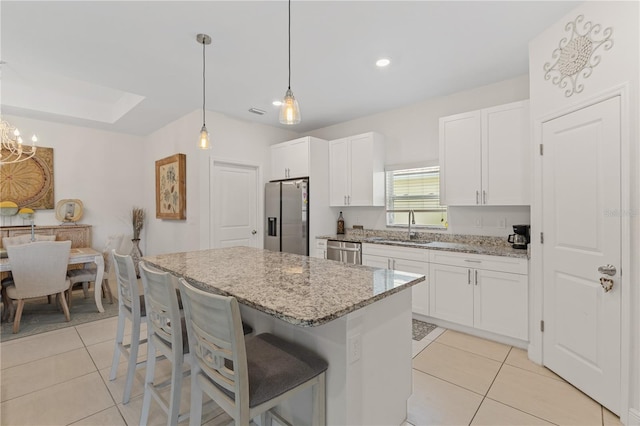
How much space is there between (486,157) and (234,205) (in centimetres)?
338

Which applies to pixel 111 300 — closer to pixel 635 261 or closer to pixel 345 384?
pixel 345 384

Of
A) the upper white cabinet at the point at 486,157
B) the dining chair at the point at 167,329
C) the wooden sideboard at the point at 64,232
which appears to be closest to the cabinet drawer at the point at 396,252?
the upper white cabinet at the point at 486,157

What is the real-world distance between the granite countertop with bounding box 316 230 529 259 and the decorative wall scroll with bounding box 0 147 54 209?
4.37 meters

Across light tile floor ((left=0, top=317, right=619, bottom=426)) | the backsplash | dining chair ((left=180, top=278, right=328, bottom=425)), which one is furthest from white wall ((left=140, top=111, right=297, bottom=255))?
dining chair ((left=180, top=278, right=328, bottom=425))

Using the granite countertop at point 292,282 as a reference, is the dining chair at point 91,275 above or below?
below

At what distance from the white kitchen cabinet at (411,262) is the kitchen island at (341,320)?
161 cm

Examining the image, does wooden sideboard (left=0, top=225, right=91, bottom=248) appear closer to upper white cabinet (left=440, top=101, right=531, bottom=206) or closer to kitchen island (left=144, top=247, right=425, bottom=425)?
kitchen island (left=144, top=247, right=425, bottom=425)

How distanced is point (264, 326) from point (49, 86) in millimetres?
4795

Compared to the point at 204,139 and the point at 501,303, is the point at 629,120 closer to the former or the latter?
the point at 501,303

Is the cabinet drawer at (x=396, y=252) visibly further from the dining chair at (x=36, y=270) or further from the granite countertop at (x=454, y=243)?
the dining chair at (x=36, y=270)

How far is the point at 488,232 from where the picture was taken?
3410mm

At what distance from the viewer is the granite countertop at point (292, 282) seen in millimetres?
1179

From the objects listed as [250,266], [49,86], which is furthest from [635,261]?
[49,86]

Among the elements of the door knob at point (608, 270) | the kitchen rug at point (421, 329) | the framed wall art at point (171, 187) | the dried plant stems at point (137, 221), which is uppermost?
the framed wall art at point (171, 187)
